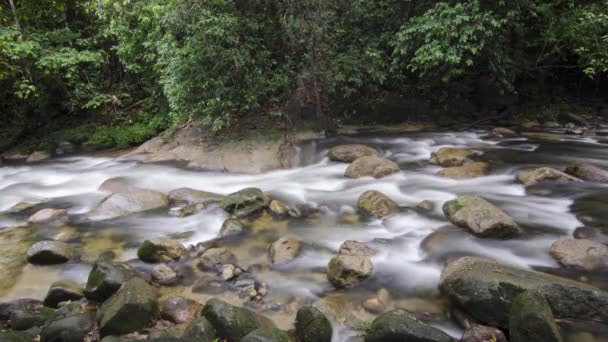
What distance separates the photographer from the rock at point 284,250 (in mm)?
5105

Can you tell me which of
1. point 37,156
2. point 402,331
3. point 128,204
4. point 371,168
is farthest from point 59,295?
point 37,156

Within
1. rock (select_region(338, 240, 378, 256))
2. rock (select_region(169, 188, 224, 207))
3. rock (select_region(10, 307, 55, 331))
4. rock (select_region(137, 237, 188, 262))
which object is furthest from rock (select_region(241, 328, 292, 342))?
rock (select_region(169, 188, 224, 207))

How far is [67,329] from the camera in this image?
11.8ft

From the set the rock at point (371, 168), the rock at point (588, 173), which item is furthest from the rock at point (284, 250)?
the rock at point (588, 173)

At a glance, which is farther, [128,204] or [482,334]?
[128,204]

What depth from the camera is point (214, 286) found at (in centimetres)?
460

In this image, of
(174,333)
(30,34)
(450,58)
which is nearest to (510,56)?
(450,58)

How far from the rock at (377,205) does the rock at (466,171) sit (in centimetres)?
197

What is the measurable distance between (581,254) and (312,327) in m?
3.18

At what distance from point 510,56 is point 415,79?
2685 millimetres

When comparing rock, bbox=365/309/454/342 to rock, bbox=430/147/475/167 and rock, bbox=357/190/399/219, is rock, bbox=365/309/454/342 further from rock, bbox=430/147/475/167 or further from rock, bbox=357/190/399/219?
rock, bbox=430/147/475/167

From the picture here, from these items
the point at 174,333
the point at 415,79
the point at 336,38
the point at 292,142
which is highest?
the point at 336,38

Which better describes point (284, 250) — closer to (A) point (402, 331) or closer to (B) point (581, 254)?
(A) point (402, 331)

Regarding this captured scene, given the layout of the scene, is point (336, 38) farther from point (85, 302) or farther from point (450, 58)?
point (85, 302)
